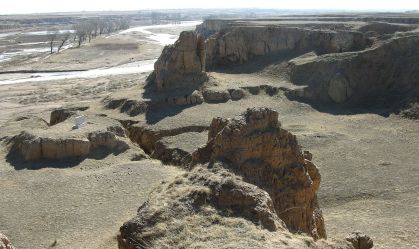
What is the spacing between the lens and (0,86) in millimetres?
57625

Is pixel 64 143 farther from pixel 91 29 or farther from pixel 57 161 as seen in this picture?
pixel 91 29

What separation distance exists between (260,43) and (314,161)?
64.2ft

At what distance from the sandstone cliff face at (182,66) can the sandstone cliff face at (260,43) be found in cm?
858

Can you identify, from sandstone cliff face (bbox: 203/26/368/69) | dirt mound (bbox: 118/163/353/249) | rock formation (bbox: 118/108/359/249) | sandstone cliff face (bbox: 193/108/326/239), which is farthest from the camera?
sandstone cliff face (bbox: 203/26/368/69)

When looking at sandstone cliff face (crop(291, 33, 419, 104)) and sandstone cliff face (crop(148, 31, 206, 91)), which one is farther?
sandstone cliff face (crop(291, 33, 419, 104))

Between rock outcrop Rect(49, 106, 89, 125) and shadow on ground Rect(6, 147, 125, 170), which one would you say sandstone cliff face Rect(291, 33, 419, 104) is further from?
shadow on ground Rect(6, 147, 125, 170)

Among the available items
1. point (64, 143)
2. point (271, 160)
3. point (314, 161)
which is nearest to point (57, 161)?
point (64, 143)

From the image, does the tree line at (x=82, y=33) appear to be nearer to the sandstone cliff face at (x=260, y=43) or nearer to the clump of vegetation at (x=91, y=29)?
the clump of vegetation at (x=91, y=29)

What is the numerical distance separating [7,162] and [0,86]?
123 ft

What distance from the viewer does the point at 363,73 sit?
36.1 metres

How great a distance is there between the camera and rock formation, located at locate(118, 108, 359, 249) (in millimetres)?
10016

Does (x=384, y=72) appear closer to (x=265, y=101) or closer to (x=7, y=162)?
(x=265, y=101)

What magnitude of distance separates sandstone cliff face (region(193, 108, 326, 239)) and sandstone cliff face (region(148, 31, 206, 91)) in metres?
19.2

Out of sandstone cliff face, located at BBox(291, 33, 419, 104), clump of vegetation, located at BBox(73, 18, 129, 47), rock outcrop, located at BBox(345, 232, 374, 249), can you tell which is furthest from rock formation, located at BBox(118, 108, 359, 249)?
clump of vegetation, located at BBox(73, 18, 129, 47)
